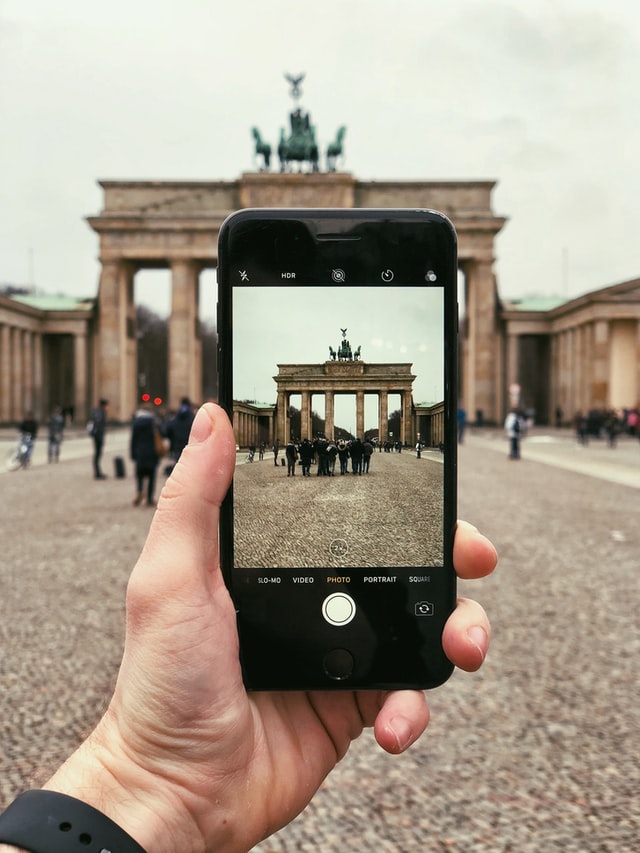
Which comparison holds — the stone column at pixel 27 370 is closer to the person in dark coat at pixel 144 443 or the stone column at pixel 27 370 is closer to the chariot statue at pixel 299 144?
the chariot statue at pixel 299 144

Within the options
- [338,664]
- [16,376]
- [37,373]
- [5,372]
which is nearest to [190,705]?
[338,664]

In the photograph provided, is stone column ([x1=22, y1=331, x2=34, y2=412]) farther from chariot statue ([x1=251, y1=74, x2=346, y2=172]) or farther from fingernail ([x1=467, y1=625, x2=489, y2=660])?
fingernail ([x1=467, y1=625, x2=489, y2=660])

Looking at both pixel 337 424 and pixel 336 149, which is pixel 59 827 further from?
pixel 336 149

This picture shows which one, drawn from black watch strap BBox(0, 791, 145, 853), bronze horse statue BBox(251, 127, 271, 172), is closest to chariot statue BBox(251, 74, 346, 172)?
bronze horse statue BBox(251, 127, 271, 172)

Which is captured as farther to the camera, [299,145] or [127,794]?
[299,145]

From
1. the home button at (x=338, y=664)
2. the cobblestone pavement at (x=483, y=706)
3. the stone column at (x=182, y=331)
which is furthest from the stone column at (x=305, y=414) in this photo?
the stone column at (x=182, y=331)
